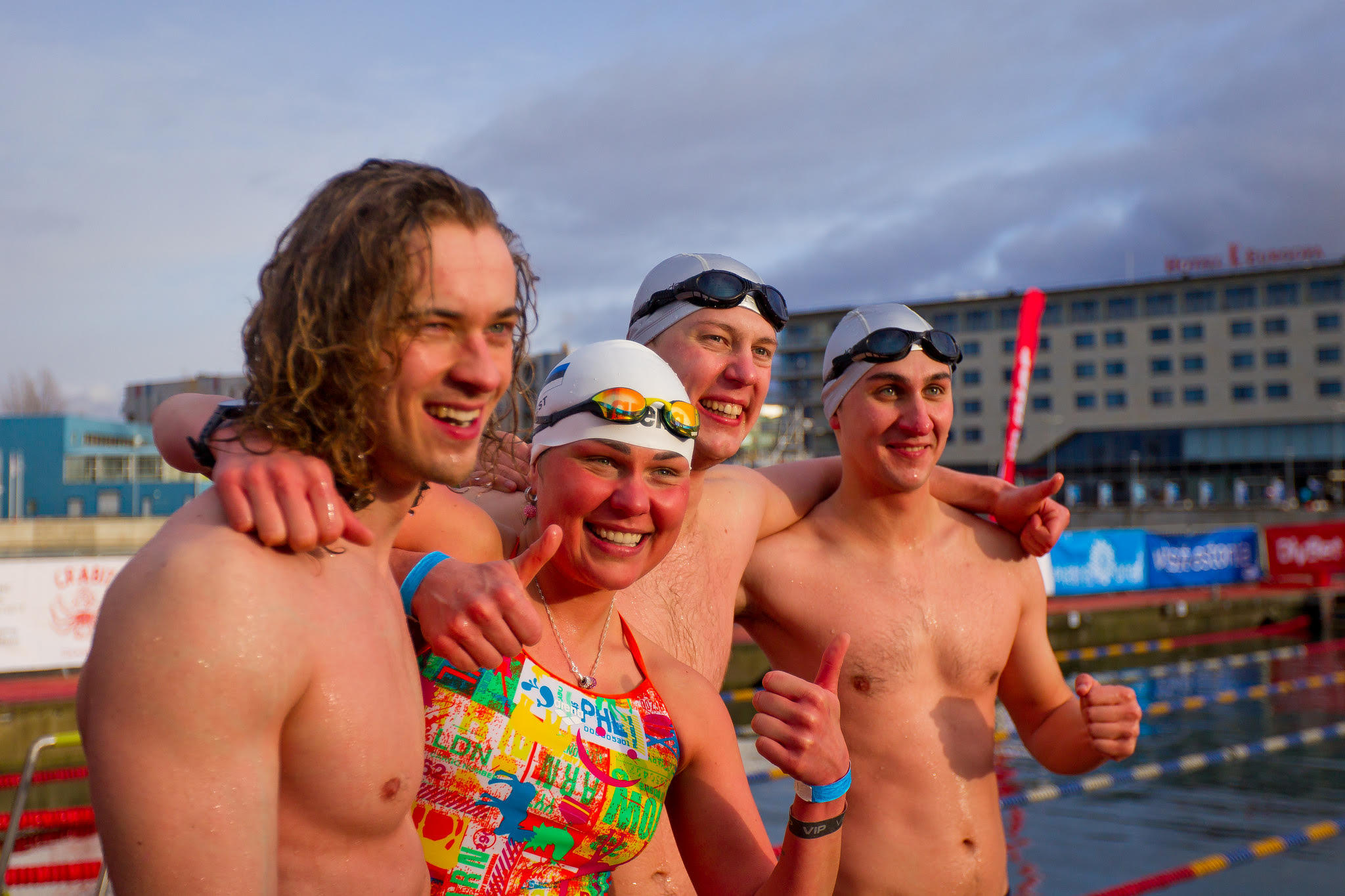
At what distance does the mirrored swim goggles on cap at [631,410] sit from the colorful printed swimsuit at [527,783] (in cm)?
56

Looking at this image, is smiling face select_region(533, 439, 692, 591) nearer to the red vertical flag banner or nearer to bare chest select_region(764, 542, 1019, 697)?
bare chest select_region(764, 542, 1019, 697)

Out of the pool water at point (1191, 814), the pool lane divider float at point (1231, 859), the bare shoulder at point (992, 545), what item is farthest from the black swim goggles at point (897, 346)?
the pool water at point (1191, 814)

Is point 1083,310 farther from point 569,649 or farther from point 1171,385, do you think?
point 569,649

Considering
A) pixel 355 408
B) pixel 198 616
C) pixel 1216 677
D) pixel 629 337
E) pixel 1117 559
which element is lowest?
pixel 1216 677

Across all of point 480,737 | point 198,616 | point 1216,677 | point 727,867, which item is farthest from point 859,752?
point 1216,677

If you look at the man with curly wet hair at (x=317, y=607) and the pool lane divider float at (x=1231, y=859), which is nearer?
the man with curly wet hair at (x=317, y=607)

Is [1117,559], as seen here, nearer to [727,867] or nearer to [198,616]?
[727,867]

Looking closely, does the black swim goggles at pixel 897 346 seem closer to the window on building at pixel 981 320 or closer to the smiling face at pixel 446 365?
the smiling face at pixel 446 365

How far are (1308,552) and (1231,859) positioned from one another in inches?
669

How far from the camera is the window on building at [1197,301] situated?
63.6 metres

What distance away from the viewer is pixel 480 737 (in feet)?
6.38

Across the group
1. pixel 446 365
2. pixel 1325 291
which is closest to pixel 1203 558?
pixel 446 365

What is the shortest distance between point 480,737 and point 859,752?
1.88 m

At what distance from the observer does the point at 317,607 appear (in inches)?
59.9
